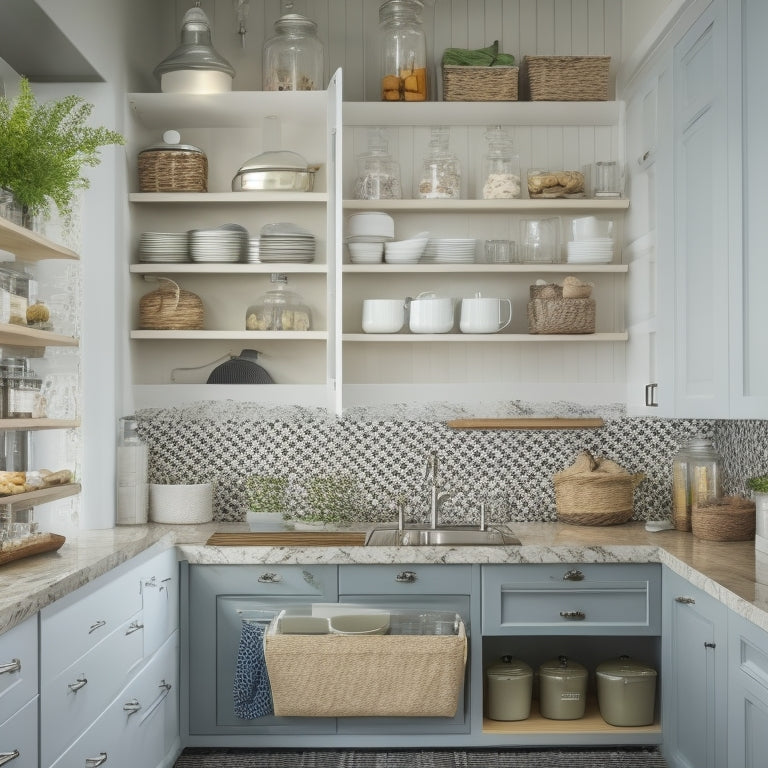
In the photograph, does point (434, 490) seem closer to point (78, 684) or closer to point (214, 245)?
point (214, 245)

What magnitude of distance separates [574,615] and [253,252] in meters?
1.88

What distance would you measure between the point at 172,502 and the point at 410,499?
954 mm

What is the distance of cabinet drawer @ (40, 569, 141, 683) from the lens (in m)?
2.30

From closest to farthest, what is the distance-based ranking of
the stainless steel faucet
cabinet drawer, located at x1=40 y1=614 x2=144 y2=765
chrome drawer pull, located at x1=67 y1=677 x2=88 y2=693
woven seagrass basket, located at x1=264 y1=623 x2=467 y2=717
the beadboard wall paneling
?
cabinet drawer, located at x1=40 y1=614 x2=144 y2=765
chrome drawer pull, located at x1=67 y1=677 x2=88 y2=693
woven seagrass basket, located at x1=264 y1=623 x2=467 y2=717
the stainless steel faucet
the beadboard wall paneling

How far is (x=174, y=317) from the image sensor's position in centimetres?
395

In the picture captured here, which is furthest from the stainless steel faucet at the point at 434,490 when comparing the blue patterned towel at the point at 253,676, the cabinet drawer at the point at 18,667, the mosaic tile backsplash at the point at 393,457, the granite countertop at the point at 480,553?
the cabinet drawer at the point at 18,667

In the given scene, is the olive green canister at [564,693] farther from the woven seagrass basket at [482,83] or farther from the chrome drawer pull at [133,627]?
the woven seagrass basket at [482,83]

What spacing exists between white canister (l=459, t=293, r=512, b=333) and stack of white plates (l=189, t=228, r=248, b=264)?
95 cm

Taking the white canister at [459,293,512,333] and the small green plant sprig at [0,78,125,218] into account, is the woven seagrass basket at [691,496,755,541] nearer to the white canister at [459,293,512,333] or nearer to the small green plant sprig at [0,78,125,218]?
the white canister at [459,293,512,333]

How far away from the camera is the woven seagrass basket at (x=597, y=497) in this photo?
378 cm

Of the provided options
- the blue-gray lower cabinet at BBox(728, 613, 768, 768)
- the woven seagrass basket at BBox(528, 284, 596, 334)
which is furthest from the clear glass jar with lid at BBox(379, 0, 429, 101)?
the blue-gray lower cabinet at BBox(728, 613, 768, 768)

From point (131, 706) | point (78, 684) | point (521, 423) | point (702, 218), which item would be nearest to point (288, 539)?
point (131, 706)

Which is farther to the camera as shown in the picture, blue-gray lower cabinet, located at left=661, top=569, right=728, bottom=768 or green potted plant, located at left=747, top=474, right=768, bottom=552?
green potted plant, located at left=747, top=474, right=768, bottom=552

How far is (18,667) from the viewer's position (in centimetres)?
210
